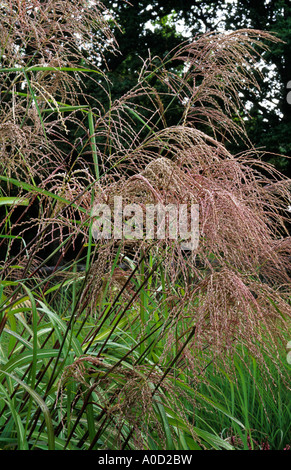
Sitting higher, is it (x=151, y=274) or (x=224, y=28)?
(x=224, y=28)

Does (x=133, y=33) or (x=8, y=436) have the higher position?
(x=133, y=33)

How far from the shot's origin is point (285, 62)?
14000 mm

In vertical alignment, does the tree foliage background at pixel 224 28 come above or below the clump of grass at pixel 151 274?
above

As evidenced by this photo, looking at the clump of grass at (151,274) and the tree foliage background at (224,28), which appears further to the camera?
the tree foliage background at (224,28)

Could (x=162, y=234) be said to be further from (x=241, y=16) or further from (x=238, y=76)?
(x=241, y=16)

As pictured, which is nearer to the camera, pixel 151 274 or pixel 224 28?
pixel 151 274

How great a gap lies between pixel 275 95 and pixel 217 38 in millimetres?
13343

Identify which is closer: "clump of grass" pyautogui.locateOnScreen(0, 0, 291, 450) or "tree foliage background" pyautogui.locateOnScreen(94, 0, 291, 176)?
"clump of grass" pyautogui.locateOnScreen(0, 0, 291, 450)

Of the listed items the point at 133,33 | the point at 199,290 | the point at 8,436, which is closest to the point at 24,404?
the point at 8,436

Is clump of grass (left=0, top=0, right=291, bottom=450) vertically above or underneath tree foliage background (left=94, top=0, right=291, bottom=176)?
underneath

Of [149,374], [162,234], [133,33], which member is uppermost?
[133,33]

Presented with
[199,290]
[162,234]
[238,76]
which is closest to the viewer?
[162,234]

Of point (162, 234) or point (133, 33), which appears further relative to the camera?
point (133, 33)

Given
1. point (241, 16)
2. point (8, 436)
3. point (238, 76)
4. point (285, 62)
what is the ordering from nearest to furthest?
point (8, 436) → point (238, 76) → point (285, 62) → point (241, 16)
